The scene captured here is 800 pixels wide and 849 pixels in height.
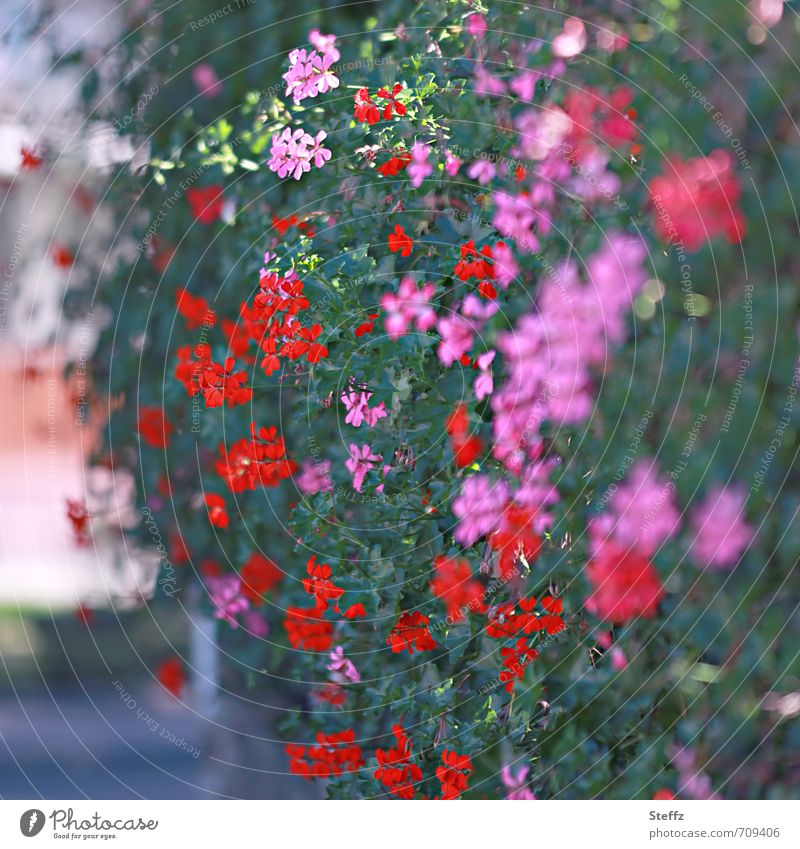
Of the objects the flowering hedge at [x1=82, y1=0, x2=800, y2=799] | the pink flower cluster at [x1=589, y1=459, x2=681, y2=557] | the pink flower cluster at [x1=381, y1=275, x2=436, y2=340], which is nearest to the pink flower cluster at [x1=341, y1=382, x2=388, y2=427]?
the flowering hedge at [x1=82, y1=0, x2=800, y2=799]

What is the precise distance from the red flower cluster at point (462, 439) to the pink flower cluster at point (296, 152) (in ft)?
1.78

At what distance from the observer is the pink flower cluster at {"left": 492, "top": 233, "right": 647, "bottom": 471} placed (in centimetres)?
148

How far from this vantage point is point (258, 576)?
2.03 metres

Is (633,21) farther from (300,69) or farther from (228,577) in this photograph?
(228,577)

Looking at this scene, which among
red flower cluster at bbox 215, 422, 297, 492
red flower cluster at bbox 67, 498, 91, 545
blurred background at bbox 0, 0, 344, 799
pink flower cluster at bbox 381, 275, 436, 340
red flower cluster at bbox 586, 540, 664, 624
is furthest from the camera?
red flower cluster at bbox 67, 498, 91, 545

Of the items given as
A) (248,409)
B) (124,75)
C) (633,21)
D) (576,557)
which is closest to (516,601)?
(576,557)

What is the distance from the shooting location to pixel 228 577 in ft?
6.82

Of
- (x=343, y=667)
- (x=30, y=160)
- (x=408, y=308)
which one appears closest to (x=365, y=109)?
(x=408, y=308)

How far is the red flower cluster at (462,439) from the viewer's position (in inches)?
67.5

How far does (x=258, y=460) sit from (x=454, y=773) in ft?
2.25

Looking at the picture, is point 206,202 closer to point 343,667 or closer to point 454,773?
point 343,667

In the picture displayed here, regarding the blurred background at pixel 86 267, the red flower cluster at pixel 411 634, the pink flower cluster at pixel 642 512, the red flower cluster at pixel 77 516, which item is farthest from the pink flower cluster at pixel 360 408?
the red flower cluster at pixel 77 516

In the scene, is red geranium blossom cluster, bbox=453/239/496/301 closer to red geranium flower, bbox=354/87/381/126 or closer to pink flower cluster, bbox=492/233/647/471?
pink flower cluster, bbox=492/233/647/471
